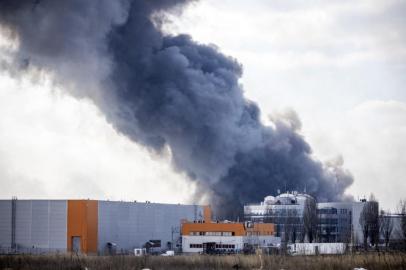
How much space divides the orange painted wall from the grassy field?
13.7 metres

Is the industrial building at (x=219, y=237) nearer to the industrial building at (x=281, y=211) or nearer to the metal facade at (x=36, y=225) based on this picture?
the metal facade at (x=36, y=225)

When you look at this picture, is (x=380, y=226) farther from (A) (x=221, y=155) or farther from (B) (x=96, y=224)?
(B) (x=96, y=224)

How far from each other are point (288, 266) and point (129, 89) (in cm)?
5582

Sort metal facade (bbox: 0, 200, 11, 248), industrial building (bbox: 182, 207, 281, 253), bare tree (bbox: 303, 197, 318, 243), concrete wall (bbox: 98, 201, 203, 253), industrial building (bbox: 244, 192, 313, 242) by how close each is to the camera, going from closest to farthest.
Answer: metal facade (bbox: 0, 200, 11, 248) → concrete wall (bbox: 98, 201, 203, 253) → industrial building (bbox: 182, 207, 281, 253) → bare tree (bbox: 303, 197, 318, 243) → industrial building (bbox: 244, 192, 313, 242)

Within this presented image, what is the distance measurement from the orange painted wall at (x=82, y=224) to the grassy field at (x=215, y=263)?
13.7 meters

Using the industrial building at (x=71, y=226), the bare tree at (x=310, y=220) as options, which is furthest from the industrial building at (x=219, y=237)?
the bare tree at (x=310, y=220)

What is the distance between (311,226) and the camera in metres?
75.0

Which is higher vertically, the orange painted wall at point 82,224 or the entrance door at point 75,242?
the orange painted wall at point 82,224

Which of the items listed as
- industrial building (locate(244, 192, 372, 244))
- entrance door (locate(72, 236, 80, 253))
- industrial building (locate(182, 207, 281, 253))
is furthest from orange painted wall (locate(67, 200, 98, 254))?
industrial building (locate(244, 192, 372, 244))

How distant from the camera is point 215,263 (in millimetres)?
38469

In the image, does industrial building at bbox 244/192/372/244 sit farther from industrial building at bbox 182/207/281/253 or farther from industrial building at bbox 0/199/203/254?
industrial building at bbox 0/199/203/254

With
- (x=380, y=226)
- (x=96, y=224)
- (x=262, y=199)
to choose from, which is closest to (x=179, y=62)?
(x=262, y=199)

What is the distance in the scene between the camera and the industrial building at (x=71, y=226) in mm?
56250

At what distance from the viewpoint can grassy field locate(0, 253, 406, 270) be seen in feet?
111
